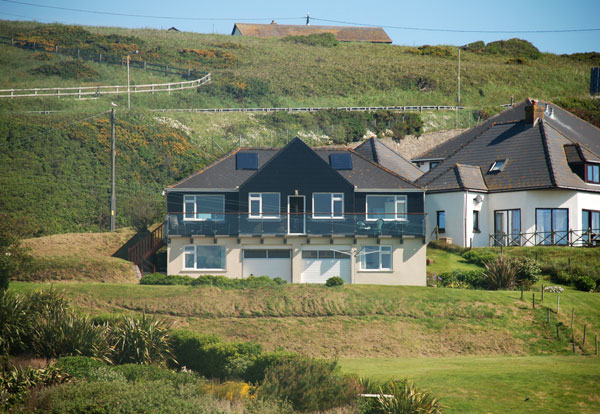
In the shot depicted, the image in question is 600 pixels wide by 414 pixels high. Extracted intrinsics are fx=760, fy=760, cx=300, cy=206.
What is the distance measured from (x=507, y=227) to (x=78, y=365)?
3397 cm

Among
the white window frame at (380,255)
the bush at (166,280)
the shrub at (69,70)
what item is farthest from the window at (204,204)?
the shrub at (69,70)

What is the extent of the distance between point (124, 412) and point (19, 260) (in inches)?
880

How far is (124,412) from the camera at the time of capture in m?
20.6

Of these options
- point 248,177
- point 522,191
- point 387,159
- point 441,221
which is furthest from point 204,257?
point 522,191

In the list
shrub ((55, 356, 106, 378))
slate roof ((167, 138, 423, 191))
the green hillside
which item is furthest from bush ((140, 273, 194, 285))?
the green hillside

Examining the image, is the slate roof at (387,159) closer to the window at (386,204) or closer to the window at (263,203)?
the window at (386,204)

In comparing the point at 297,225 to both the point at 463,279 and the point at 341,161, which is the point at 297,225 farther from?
the point at 463,279

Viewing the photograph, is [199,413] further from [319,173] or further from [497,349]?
[319,173]

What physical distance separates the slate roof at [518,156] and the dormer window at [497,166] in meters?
0.22

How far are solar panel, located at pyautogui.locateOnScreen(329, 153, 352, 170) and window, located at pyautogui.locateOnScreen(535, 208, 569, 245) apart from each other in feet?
41.9

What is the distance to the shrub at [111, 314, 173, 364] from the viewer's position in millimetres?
26688

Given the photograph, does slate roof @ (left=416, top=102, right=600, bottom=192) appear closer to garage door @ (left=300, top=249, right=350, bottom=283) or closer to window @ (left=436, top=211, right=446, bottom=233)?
window @ (left=436, top=211, right=446, bottom=233)

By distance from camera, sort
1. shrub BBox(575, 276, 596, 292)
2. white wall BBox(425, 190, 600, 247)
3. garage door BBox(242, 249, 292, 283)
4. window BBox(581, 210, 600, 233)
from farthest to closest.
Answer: window BBox(581, 210, 600, 233), white wall BBox(425, 190, 600, 247), garage door BBox(242, 249, 292, 283), shrub BBox(575, 276, 596, 292)

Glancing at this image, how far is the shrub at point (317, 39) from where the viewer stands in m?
130
